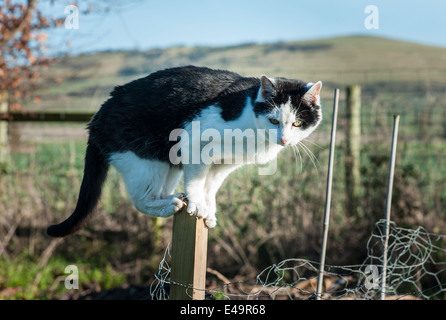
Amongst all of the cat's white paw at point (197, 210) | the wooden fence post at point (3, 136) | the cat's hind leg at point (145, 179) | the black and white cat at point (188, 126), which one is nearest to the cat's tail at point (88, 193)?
the black and white cat at point (188, 126)

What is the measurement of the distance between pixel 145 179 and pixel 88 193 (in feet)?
1.47

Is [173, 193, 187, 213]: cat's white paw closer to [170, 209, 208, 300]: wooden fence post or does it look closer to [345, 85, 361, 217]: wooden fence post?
[170, 209, 208, 300]: wooden fence post

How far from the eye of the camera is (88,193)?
294 centimetres

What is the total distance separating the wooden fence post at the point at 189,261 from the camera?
2332 millimetres

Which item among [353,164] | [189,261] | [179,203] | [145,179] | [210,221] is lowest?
[189,261]

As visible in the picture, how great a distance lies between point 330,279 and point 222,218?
1.32 meters

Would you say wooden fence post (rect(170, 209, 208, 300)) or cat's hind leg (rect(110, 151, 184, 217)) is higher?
cat's hind leg (rect(110, 151, 184, 217))

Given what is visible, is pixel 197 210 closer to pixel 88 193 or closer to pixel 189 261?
pixel 189 261

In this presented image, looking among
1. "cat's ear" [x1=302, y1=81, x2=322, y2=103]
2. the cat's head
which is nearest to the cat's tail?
the cat's head

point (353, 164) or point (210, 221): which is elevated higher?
point (353, 164)

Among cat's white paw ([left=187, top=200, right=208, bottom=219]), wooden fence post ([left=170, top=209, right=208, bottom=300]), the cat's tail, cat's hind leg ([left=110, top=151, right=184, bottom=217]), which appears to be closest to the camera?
wooden fence post ([left=170, top=209, right=208, bottom=300])

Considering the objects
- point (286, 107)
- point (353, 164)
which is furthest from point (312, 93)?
point (353, 164)

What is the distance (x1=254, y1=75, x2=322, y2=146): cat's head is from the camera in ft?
8.39

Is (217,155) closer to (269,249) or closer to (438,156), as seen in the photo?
(269,249)
